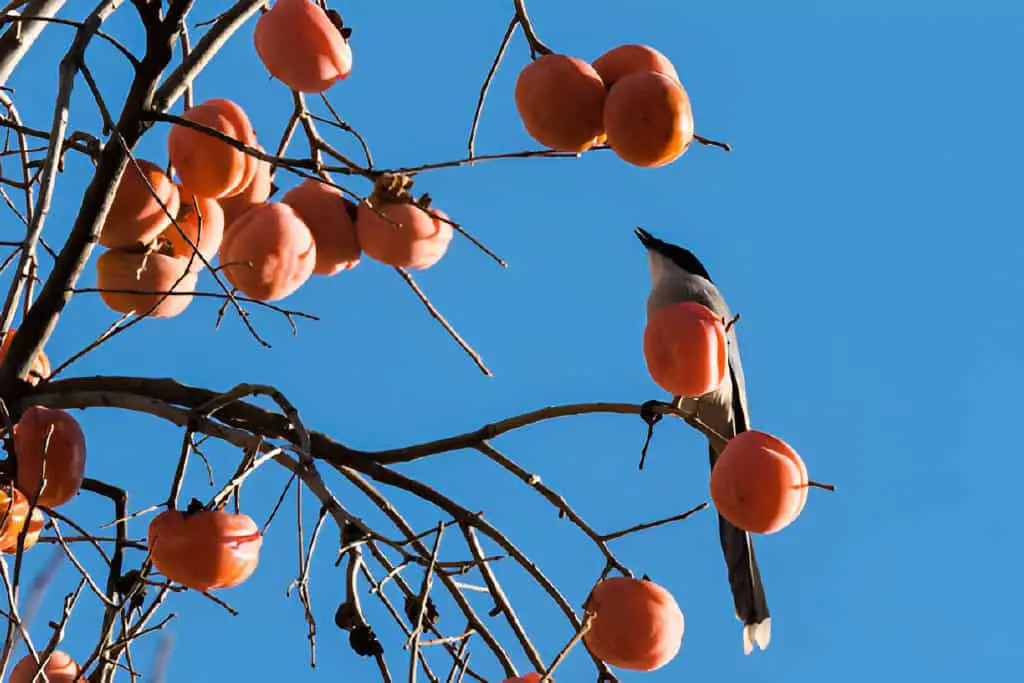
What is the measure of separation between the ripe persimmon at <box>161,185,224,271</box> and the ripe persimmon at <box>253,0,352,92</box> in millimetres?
261

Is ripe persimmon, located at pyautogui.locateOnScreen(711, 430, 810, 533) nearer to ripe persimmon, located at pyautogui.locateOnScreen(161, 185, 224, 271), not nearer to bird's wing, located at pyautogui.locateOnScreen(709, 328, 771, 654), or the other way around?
ripe persimmon, located at pyautogui.locateOnScreen(161, 185, 224, 271)

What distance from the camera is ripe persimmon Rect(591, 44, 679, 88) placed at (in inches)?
78.9

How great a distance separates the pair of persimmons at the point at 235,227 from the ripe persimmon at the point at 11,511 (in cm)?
33

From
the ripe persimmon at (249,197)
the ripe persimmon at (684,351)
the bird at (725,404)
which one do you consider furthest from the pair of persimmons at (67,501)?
the bird at (725,404)

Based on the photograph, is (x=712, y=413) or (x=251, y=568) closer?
(x=251, y=568)

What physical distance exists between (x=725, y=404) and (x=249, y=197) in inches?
70.7

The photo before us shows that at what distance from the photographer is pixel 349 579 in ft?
4.89

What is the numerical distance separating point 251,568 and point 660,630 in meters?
0.55

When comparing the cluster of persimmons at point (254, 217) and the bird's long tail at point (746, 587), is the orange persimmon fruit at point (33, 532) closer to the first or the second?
the cluster of persimmons at point (254, 217)

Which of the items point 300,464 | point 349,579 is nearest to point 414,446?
point 300,464

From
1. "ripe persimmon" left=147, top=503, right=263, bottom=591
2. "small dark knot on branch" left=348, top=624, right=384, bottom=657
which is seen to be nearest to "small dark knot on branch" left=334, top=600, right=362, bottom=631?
"small dark knot on branch" left=348, top=624, right=384, bottom=657

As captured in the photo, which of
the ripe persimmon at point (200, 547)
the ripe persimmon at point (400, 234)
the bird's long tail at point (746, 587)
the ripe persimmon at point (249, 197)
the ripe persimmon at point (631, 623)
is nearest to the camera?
the ripe persimmon at point (200, 547)

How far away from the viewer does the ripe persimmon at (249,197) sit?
7.01ft

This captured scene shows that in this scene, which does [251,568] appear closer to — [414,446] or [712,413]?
[414,446]
